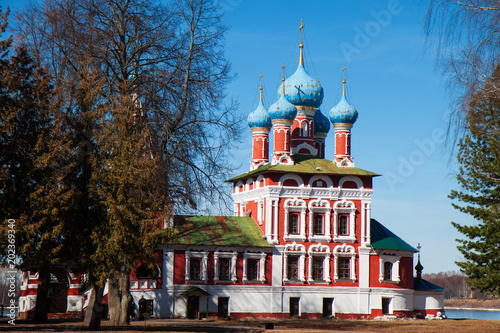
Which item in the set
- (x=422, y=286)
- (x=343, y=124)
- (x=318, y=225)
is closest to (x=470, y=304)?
(x=422, y=286)

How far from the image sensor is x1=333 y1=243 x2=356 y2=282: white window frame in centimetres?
4103

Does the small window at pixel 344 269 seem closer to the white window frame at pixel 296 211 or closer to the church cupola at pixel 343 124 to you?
the white window frame at pixel 296 211

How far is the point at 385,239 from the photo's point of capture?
140 feet

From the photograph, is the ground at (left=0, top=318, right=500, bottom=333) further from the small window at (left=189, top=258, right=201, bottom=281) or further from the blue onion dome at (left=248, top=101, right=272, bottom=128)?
the blue onion dome at (left=248, top=101, right=272, bottom=128)

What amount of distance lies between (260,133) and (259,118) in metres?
0.99

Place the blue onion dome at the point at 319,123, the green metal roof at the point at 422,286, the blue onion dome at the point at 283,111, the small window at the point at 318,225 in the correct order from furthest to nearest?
the blue onion dome at the point at 319,123 < the green metal roof at the point at 422,286 < the blue onion dome at the point at 283,111 < the small window at the point at 318,225

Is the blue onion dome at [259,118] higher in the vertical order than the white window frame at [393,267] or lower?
higher

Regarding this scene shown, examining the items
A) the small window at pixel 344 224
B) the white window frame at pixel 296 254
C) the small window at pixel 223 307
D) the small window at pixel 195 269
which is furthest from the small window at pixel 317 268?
the small window at pixel 195 269

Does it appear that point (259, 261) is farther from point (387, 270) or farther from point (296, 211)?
point (387, 270)

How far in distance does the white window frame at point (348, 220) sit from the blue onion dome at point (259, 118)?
7.47 metres

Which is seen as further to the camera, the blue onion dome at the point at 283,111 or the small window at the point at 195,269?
the blue onion dome at the point at 283,111

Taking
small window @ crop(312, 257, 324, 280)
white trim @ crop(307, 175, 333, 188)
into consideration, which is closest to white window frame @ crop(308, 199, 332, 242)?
white trim @ crop(307, 175, 333, 188)

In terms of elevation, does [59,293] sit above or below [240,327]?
above

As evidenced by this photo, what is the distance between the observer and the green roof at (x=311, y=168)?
41.0 meters
